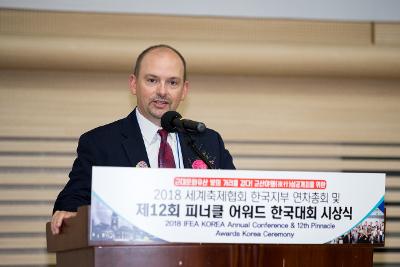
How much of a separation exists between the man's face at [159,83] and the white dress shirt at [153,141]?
0.09 ft

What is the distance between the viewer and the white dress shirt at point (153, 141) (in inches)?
134

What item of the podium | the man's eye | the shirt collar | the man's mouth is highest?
the man's eye

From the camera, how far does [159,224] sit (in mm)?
2434

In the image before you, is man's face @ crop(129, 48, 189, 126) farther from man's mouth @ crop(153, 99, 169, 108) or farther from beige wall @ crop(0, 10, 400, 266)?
beige wall @ crop(0, 10, 400, 266)

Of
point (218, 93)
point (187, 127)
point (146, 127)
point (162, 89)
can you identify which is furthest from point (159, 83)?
point (218, 93)

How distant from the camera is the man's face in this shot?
353 centimetres

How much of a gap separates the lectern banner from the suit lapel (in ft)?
2.80

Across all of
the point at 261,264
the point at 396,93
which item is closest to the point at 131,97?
the point at 396,93

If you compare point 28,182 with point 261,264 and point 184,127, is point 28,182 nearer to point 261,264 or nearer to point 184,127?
point 184,127

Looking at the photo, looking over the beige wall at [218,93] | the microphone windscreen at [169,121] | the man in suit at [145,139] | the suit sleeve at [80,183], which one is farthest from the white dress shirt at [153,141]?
the beige wall at [218,93]

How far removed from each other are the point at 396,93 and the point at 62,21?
247 centimetres

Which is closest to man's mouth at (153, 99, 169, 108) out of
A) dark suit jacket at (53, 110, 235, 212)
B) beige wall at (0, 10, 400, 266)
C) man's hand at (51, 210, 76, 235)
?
dark suit jacket at (53, 110, 235, 212)

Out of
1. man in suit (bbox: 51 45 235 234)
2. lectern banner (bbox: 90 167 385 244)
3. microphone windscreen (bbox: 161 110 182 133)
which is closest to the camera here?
lectern banner (bbox: 90 167 385 244)

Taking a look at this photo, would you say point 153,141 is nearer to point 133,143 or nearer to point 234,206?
point 133,143
